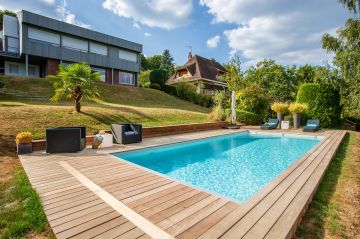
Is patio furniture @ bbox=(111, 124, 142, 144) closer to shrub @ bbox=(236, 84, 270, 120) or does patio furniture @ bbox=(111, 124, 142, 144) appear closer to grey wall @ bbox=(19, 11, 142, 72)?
shrub @ bbox=(236, 84, 270, 120)

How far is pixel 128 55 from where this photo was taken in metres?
Result: 27.2

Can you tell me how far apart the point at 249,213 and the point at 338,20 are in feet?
54.1

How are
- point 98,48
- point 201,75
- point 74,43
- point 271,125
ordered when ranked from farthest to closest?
point 201,75, point 98,48, point 74,43, point 271,125

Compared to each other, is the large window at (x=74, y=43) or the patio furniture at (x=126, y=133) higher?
the large window at (x=74, y=43)

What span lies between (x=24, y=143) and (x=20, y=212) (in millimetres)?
4392

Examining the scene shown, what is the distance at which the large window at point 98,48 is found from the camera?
23.8 metres

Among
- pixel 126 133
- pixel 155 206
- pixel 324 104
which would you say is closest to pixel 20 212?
pixel 155 206

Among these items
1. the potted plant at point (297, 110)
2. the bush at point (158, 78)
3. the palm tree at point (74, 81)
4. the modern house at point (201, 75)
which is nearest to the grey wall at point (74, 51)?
the bush at point (158, 78)

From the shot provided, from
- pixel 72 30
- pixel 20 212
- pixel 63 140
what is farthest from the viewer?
pixel 72 30

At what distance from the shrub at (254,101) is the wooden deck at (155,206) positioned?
494 inches

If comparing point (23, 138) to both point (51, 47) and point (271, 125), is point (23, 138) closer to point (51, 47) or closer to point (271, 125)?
point (271, 125)

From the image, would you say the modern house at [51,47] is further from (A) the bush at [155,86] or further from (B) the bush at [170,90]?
(B) the bush at [170,90]

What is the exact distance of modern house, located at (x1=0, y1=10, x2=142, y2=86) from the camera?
19.5m

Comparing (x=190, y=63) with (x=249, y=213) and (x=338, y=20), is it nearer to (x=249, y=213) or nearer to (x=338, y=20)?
(x=338, y=20)
